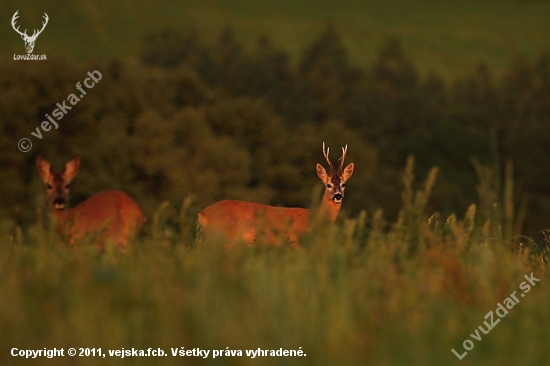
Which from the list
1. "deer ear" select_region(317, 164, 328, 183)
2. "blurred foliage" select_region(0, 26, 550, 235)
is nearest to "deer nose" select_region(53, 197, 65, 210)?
"deer ear" select_region(317, 164, 328, 183)

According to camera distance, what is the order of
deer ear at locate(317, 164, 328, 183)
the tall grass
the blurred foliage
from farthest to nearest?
the blurred foliage < deer ear at locate(317, 164, 328, 183) < the tall grass

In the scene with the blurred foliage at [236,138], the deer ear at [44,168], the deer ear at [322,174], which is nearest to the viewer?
the deer ear at [44,168]

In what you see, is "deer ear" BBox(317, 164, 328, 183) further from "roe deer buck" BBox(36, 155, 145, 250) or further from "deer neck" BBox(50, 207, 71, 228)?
"deer neck" BBox(50, 207, 71, 228)

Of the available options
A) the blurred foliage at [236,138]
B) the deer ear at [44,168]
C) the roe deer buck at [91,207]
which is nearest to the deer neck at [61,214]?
the roe deer buck at [91,207]

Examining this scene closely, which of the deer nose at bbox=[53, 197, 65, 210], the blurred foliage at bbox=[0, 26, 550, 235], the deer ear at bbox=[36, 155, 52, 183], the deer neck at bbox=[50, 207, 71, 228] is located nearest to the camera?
the deer neck at bbox=[50, 207, 71, 228]

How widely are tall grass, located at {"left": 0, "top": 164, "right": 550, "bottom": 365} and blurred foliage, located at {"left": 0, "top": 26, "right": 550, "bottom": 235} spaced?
942mm

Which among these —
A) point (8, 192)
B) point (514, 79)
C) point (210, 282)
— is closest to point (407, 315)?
point (210, 282)

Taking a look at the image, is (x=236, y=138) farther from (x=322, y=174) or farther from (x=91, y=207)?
(x=91, y=207)

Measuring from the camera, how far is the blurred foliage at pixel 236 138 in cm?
4178

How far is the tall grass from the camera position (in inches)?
187

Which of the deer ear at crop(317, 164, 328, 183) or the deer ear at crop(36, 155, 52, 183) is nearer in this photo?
the deer ear at crop(36, 155, 52, 183)

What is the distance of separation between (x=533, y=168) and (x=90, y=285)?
63484 mm

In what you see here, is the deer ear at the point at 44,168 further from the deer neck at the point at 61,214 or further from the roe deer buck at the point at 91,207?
the deer neck at the point at 61,214

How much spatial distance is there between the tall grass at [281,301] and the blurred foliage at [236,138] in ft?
3.09
